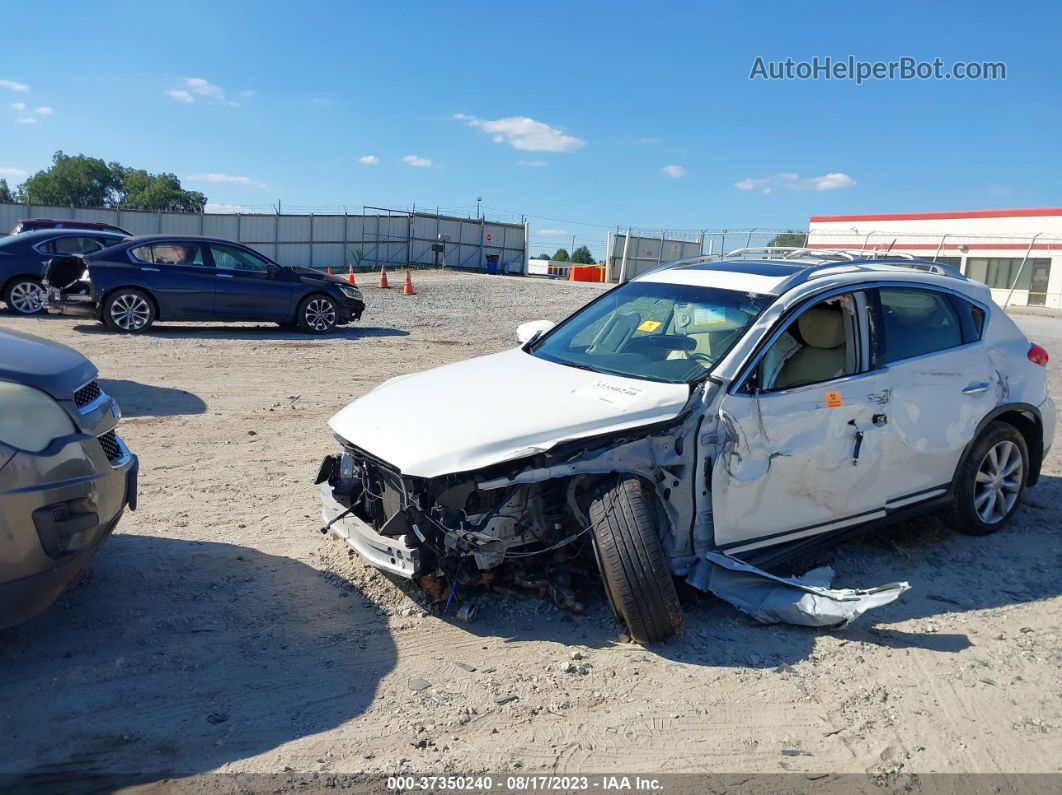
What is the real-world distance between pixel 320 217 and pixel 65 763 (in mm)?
38198

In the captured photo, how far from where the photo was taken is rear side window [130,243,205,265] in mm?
13789

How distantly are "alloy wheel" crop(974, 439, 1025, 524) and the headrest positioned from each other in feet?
4.86

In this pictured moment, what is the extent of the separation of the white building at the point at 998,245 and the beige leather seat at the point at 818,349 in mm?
31502

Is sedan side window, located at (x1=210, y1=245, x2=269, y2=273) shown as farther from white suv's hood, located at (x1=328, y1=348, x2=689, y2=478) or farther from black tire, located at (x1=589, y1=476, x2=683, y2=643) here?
black tire, located at (x1=589, y1=476, x2=683, y2=643)

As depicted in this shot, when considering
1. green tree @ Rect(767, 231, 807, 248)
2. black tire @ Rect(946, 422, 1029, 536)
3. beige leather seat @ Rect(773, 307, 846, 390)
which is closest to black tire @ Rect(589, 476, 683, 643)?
beige leather seat @ Rect(773, 307, 846, 390)

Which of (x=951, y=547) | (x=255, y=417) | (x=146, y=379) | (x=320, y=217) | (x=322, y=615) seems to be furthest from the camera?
(x=320, y=217)

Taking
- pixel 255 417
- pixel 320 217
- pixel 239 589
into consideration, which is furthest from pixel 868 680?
pixel 320 217

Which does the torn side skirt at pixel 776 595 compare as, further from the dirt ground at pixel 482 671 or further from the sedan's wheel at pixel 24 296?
the sedan's wheel at pixel 24 296

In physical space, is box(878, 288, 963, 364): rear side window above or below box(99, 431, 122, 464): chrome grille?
above

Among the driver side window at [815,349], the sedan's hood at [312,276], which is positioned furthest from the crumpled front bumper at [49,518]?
the sedan's hood at [312,276]

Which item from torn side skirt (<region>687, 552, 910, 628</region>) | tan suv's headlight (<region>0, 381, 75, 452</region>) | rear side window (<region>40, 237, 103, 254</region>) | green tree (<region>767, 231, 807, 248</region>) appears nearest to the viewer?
tan suv's headlight (<region>0, 381, 75, 452</region>)

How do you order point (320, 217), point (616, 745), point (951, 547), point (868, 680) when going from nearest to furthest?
point (616, 745), point (868, 680), point (951, 547), point (320, 217)

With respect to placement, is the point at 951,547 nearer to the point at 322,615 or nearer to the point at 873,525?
the point at 873,525

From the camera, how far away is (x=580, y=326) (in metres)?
5.66
